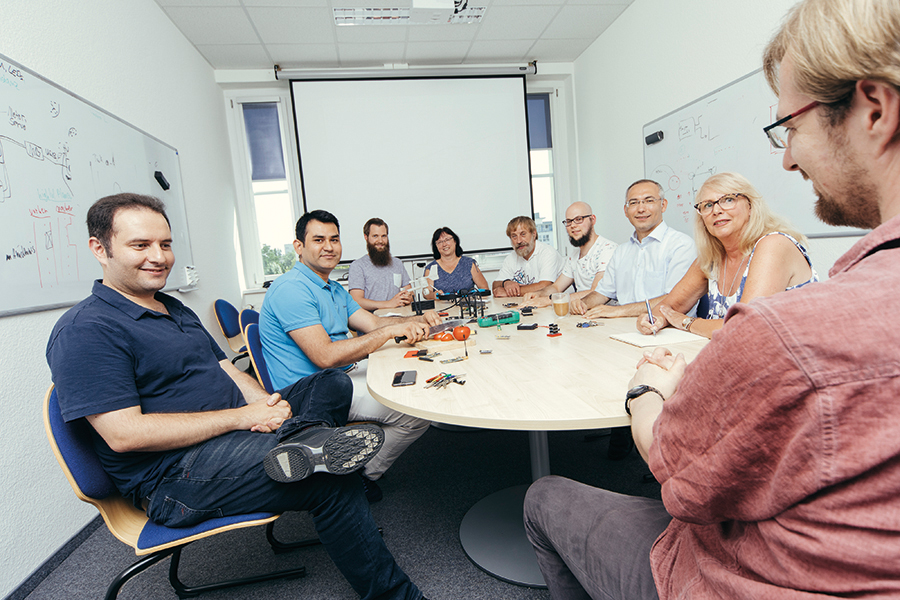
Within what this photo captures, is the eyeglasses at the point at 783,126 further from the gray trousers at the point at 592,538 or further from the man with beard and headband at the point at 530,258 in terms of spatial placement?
the man with beard and headband at the point at 530,258

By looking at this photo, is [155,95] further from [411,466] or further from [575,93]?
[575,93]

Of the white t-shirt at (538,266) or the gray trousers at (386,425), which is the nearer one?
the gray trousers at (386,425)

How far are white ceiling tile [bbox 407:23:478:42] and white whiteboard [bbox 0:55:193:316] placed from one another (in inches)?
102

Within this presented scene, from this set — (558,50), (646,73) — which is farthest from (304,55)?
(646,73)

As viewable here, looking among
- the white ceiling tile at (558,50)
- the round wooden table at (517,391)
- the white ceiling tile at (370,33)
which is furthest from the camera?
the white ceiling tile at (558,50)

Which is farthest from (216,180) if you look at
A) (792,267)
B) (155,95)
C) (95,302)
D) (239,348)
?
(792,267)

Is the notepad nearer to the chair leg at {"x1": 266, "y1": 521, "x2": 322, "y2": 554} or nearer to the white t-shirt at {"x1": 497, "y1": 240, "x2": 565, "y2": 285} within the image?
the chair leg at {"x1": 266, "y1": 521, "x2": 322, "y2": 554}

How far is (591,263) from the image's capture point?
11.4 feet

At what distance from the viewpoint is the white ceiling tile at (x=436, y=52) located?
14.3ft

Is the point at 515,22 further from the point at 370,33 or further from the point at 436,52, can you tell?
the point at 370,33

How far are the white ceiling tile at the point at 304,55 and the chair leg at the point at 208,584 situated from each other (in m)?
4.19

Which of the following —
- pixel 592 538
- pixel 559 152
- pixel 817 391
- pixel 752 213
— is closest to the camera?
pixel 817 391

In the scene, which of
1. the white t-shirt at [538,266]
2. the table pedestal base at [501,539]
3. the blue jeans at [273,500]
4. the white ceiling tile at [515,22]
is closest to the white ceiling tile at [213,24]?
the white ceiling tile at [515,22]

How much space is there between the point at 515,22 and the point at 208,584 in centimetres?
454
